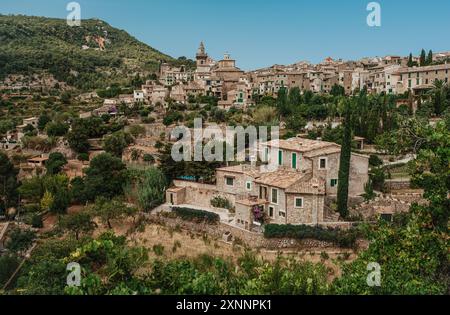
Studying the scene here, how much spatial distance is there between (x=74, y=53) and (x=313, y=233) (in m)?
87.7

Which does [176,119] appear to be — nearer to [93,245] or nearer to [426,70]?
[426,70]

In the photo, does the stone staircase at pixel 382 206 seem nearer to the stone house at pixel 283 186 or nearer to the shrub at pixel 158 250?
the stone house at pixel 283 186

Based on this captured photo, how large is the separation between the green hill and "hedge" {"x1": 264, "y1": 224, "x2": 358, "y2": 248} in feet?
208

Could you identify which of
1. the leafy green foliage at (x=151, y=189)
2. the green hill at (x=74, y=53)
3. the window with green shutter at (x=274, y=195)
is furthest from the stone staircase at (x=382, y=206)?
the green hill at (x=74, y=53)

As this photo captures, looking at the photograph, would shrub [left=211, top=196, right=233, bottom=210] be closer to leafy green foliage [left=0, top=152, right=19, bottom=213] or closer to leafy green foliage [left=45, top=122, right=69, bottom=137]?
leafy green foliage [left=0, top=152, right=19, bottom=213]

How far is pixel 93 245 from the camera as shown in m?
10.9

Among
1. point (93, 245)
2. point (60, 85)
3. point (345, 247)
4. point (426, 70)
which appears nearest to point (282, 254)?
point (345, 247)

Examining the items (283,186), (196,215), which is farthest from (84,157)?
(283,186)

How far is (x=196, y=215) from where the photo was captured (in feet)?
77.9

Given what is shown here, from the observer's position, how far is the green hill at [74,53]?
80625 mm

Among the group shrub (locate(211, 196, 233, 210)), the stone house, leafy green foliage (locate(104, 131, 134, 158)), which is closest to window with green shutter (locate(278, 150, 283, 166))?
the stone house

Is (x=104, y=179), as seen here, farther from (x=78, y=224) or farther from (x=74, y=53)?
(x=74, y=53)

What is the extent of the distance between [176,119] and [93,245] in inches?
1533

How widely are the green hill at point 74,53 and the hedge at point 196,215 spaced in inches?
2301
